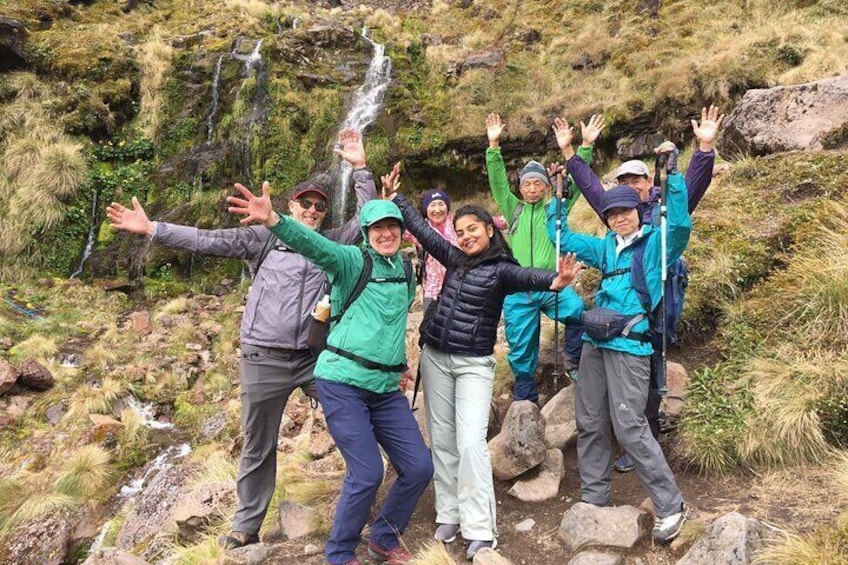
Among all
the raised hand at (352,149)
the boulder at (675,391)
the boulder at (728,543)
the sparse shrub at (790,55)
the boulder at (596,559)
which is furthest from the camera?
the sparse shrub at (790,55)

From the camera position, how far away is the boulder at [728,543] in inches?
118

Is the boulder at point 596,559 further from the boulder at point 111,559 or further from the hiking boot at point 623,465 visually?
the boulder at point 111,559

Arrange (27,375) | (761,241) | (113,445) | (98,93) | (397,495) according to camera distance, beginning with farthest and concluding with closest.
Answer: (98,93) < (27,375) < (113,445) < (761,241) < (397,495)

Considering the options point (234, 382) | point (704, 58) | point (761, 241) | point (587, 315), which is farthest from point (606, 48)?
point (587, 315)

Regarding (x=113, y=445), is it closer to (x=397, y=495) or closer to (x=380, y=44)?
(x=397, y=495)

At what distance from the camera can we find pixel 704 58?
551 inches

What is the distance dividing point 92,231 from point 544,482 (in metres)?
15.2

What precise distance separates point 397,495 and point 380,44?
2026 centimetres

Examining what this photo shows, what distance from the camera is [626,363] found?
380 centimetres

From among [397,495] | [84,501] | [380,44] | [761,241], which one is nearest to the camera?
[397,495]

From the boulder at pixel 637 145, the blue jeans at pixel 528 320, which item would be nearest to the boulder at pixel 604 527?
the blue jeans at pixel 528 320

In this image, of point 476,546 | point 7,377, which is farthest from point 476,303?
point 7,377

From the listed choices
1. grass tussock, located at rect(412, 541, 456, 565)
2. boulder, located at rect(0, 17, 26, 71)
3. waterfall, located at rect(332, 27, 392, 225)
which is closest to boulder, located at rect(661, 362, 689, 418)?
grass tussock, located at rect(412, 541, 456, 565)

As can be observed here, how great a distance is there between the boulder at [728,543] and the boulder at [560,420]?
64.4 inches
